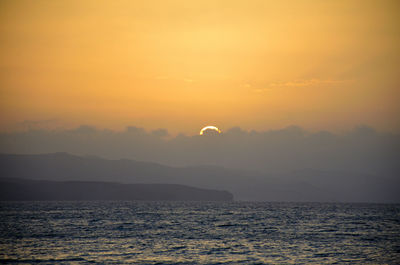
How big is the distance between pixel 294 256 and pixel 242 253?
549 centimetres

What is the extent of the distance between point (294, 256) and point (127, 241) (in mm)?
22136

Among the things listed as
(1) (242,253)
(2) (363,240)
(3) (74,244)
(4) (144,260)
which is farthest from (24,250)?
(2) (363,240)

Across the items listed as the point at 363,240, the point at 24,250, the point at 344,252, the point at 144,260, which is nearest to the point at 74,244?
the point at 24,250

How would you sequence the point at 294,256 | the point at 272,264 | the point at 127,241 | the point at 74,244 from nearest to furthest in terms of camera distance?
the point at 272,264 < the point at 294,256 < the point at 74,244 < the point at 127,241

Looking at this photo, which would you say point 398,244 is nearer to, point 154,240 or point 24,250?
point 154,240

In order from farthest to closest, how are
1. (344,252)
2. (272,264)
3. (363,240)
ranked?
(363,240), (344,252), (272,264)

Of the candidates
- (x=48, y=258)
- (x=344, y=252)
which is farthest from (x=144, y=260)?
(x=344, y=252)

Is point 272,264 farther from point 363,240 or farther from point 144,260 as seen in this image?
point 363,240

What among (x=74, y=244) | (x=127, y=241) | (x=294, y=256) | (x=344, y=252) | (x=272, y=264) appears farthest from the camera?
(x=127, y=241)

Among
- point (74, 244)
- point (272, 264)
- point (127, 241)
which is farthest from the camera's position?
point (127, 241)

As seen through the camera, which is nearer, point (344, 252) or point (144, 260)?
point (144, 260)

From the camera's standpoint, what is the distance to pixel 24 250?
4781 centimetres

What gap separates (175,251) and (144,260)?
265 inches

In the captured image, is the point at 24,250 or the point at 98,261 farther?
the point at 24,250
